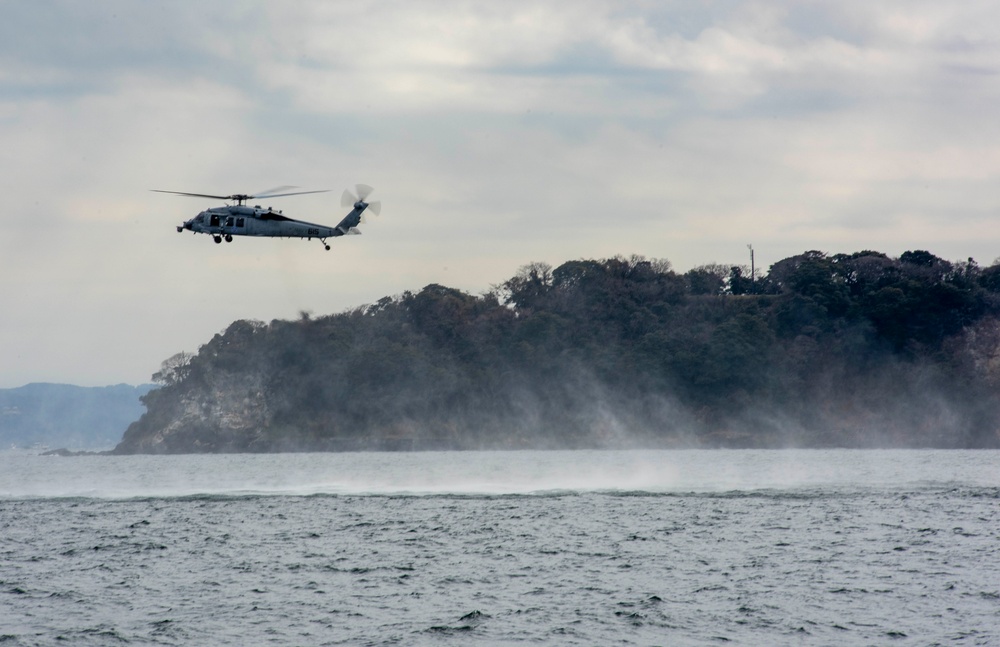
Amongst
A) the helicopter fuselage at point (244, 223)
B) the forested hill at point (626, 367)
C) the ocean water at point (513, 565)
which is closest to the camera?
the ocean water at point (513, 565)

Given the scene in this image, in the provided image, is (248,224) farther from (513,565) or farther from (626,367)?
(626,367)

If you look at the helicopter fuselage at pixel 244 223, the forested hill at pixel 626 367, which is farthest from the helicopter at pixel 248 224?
the forested hill at pixel 626 367

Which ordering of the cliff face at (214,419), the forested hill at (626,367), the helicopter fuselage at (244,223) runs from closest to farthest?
the helicopter fuselage at (244,223)
the forested hill at (626,367)
the cliff face at (214,419)

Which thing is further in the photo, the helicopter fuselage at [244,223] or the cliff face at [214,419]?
the cliff face at [214,419]

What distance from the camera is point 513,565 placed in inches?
1556

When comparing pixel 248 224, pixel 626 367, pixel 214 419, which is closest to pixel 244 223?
pixel 248 224

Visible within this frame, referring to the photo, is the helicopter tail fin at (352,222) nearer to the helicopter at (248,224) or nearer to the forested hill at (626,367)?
the helicopter at (248,224)

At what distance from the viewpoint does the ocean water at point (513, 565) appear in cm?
2895

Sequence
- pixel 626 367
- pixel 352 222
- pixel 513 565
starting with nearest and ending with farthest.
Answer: pixel 513 565 < pixel 352 222 < pixel 626 367

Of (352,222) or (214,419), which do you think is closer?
(352,222)

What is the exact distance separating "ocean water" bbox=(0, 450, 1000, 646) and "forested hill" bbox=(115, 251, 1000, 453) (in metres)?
83.2

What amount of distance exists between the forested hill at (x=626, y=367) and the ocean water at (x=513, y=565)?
3276 inches

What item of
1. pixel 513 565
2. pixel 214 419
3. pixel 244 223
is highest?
pixel 244 223

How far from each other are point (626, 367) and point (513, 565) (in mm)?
123340
